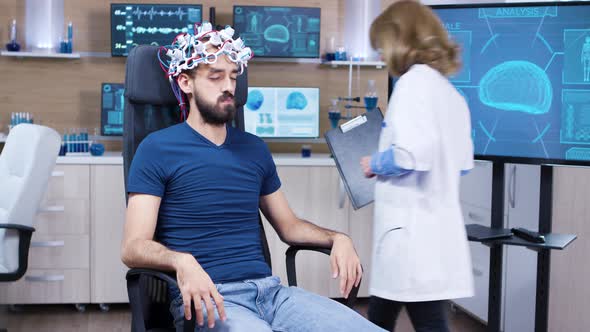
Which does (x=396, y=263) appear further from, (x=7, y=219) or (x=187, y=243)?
(x=7, y=219)

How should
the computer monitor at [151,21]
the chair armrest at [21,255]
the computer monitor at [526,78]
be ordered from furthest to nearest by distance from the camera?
the computer monitor at [151,21] < the chair armrest at [21,255] < the computer monitor at [526,78]

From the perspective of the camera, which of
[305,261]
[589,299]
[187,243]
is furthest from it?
[305,261]

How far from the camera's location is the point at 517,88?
2.87 meters

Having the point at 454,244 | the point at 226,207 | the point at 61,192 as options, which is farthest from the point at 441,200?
the point at 61,192

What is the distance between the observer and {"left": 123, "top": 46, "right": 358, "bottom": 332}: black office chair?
2.14 metres

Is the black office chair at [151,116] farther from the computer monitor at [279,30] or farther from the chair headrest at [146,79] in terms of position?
the computer monitor at [279,30]

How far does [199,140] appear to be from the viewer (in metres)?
2.25

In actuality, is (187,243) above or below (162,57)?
below

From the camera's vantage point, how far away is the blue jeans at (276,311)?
1950 millimetres

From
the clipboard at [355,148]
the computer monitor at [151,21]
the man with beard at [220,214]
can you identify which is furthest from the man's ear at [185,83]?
the computer monitor at [151,21]

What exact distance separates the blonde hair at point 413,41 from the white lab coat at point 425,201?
35mm

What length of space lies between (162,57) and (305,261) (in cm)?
212

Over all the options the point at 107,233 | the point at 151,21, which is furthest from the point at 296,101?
the point at 107,233

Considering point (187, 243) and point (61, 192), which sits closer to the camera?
point (187, 243)
